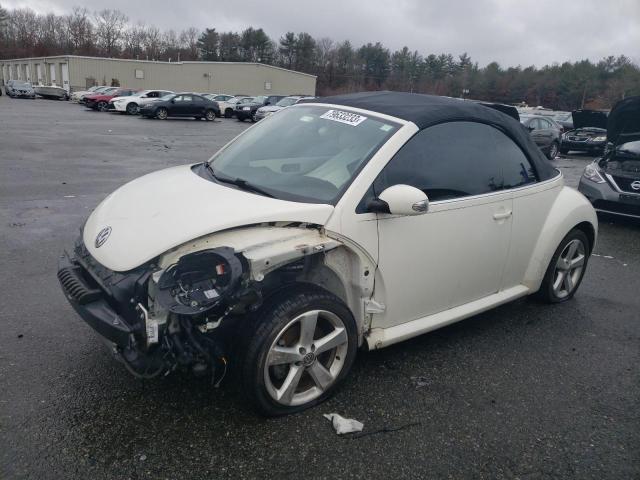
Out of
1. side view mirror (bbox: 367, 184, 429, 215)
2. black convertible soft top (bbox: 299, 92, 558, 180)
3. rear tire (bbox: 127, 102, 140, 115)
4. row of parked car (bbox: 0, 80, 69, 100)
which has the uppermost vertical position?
black convertible soft top (bbox: 299, 92, 558, 180)

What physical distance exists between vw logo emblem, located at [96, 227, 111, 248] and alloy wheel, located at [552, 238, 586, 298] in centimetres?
359

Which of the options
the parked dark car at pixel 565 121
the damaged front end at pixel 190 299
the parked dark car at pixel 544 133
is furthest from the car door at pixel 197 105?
the damaged front end at pixel 190 299

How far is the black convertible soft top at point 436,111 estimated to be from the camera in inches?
130

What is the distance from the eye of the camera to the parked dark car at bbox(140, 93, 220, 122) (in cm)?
2700

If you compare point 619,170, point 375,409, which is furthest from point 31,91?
point 375,409

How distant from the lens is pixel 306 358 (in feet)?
8.99

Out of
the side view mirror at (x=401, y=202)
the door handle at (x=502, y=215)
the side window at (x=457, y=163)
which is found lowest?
the door handle at (x=502, y=215)

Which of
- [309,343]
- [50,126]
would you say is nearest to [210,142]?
[50,126]

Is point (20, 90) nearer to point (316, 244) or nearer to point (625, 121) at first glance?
point (625, 121)

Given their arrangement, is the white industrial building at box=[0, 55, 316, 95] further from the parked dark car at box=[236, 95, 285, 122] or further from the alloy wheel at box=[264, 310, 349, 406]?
the alloy wheel at box=[264, 310, 349, 406]

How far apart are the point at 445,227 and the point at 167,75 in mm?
59147

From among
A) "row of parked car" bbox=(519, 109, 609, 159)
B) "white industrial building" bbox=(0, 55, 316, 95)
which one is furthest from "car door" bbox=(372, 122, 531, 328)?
"white industrial building" bbox=(0, 55, 316, 95)

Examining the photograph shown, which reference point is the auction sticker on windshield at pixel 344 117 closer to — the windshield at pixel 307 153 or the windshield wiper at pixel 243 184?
the windshield at pixel 307 153

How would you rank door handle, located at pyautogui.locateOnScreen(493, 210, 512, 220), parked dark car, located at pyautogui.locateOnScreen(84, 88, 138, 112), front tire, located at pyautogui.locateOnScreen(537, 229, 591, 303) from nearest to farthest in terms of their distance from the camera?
1. door handle, located at pyautogui.locateOnScreen(493, 210, 512, 220)
2. front tire, located at pyautogui.locateOnScreen(537, 229, 591, 303)
3. parked dark car, located at pyautogui.locateOnScreen(84, 88, 138, 112)
